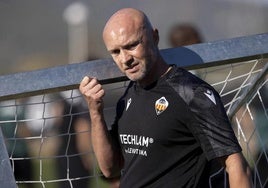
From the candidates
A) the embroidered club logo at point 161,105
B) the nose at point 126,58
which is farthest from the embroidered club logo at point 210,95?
the nose at point 126,58

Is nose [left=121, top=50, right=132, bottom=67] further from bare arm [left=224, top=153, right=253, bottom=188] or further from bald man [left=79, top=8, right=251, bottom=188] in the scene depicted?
bare arm [left=224, top=153, right=253, bottom=188]

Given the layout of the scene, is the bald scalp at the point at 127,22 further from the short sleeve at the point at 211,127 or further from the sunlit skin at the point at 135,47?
the short sleeve at the point at 211,127

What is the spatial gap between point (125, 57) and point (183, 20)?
5.31 m

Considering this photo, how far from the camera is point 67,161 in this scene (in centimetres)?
355

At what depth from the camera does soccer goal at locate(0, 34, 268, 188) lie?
2.77 meters

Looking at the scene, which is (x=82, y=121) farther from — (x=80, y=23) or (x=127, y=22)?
(x=80, y=23)

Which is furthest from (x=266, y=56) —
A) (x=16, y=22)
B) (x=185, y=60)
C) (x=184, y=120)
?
(x=16, y=22)

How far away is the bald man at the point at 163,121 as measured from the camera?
98.7 inches

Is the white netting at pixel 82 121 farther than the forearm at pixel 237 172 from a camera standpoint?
Yes

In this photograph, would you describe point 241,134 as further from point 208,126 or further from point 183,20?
point 183,20

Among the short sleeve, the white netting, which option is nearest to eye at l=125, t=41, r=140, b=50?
the short sleeve

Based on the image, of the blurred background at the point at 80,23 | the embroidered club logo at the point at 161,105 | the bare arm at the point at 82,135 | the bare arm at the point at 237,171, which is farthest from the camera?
the blurred background at the point at 80,23

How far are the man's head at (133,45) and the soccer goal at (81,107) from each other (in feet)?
0.55

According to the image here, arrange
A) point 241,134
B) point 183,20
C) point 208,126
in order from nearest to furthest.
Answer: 1. point 208,126
2. point 241,134
3. point 183,20
